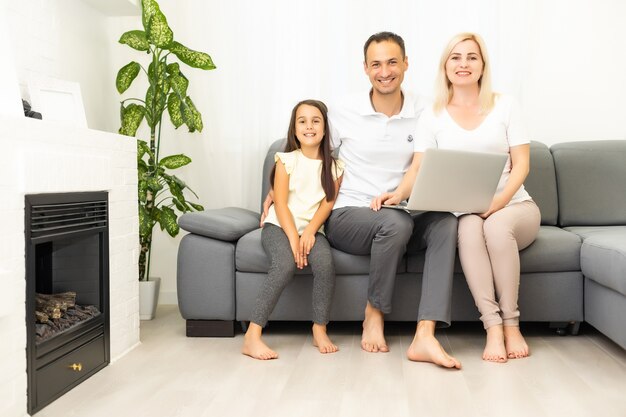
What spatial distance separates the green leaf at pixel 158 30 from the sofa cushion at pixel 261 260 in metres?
1.03

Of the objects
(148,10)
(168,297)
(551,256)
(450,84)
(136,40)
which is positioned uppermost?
(148,10)

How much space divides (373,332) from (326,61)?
1.55 m

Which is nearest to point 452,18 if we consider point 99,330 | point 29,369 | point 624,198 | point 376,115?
point 376,115

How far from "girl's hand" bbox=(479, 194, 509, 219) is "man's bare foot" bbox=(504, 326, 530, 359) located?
16.3 inches

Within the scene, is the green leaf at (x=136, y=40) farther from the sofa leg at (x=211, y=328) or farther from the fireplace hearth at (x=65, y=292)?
the sofa leg at (x=211, y=328)

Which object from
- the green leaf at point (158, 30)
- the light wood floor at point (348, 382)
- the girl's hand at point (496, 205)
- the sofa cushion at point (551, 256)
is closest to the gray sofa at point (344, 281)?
the sofa cushion at point (551, 256)

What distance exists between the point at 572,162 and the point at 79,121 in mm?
2186

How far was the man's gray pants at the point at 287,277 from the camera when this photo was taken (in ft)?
7.80

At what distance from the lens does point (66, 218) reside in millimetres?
1975

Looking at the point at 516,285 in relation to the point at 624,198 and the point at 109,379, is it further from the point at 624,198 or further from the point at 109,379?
the point at 109,379

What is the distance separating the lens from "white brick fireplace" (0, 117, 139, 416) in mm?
1645

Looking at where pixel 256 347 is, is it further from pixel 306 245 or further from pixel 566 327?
pixel 566 327

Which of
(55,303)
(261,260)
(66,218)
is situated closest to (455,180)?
(261,260)

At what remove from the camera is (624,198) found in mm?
2967
